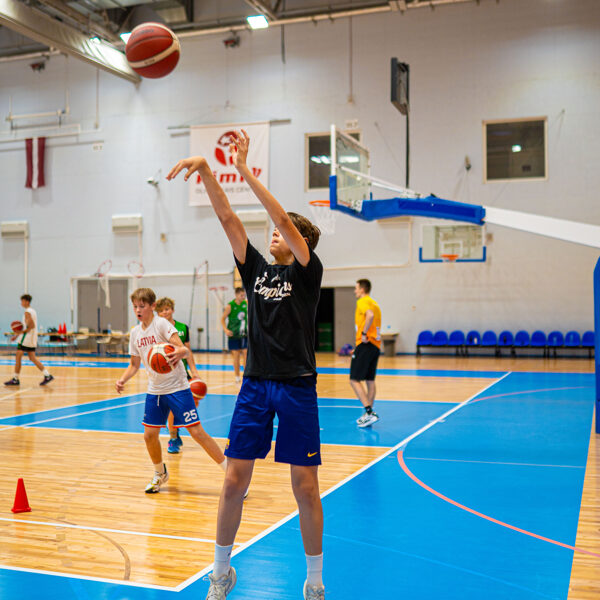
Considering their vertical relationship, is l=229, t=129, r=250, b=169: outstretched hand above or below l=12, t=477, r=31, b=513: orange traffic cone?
above

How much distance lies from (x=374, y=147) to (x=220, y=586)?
64.1 ft

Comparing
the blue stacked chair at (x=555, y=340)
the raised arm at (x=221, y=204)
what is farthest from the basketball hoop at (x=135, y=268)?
the raised arm at (x=221, y=204)

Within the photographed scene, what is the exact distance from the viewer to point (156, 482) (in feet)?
18.2

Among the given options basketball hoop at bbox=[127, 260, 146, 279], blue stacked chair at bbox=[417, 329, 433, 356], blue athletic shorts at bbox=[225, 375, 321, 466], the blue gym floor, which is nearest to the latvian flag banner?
basketball hoop at bbox=[127, 260, 146, 279]

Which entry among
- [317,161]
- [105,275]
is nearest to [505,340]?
[317,161]

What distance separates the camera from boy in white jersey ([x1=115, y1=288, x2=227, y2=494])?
551cm

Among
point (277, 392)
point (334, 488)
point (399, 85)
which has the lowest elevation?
point (334, 488)

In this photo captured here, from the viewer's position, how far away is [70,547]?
412cm

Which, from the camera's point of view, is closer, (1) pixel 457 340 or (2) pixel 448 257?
(2) pixel 448 257

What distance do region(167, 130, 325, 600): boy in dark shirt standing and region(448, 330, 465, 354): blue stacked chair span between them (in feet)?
57.9

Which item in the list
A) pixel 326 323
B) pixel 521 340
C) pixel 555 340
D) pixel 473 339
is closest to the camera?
pixel 555 340

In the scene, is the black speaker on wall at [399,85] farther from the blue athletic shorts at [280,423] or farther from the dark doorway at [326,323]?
the dark doorway at [326,323]

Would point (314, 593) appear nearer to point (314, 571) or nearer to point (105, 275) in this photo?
point (314, 571)

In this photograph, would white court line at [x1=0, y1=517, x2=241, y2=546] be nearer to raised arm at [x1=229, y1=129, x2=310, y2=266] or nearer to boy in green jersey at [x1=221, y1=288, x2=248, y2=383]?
raised arm at [x1=229, y1=129, x2=310, y2=266]
